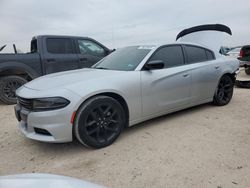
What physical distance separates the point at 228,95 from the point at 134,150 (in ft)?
10.6

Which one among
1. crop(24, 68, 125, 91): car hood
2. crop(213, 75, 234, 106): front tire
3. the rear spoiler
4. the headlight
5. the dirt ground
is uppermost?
the rear spoiler

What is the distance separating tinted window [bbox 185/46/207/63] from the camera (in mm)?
4797

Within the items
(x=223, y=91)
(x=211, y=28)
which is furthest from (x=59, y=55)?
(x=211, y=28)

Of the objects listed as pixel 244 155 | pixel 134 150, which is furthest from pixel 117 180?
pixel 244 155

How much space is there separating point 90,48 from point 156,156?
4.95 metres

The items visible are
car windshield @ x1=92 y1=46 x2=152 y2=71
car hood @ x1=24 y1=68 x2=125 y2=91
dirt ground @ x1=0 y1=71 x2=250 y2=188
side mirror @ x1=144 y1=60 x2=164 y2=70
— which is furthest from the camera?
car windshield @ x1=92 y1=46 x2=152 y2=71

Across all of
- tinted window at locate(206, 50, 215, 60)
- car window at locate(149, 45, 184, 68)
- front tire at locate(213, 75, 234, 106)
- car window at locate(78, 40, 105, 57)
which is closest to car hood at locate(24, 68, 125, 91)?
car window at locate(149, 45, 184, 68)

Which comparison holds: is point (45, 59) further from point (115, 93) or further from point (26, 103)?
point (115, 93)

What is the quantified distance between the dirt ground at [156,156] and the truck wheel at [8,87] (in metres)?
2.22

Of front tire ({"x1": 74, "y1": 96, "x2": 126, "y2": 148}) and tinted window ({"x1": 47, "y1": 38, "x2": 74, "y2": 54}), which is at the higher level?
tinted window ({"x1": 47, "y1": 38, "x2": 74, "y2": 54})

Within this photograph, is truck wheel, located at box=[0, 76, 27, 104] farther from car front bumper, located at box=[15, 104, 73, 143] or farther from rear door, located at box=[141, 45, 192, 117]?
rear door, located at box=[141, 45, 192, 117]

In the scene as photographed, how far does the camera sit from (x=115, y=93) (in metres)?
3.52

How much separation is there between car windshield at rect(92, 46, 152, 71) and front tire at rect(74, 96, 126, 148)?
789mm

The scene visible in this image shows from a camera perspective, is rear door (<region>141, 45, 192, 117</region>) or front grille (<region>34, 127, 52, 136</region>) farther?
rear door (<region>141, 45, 192, 117</region>)
